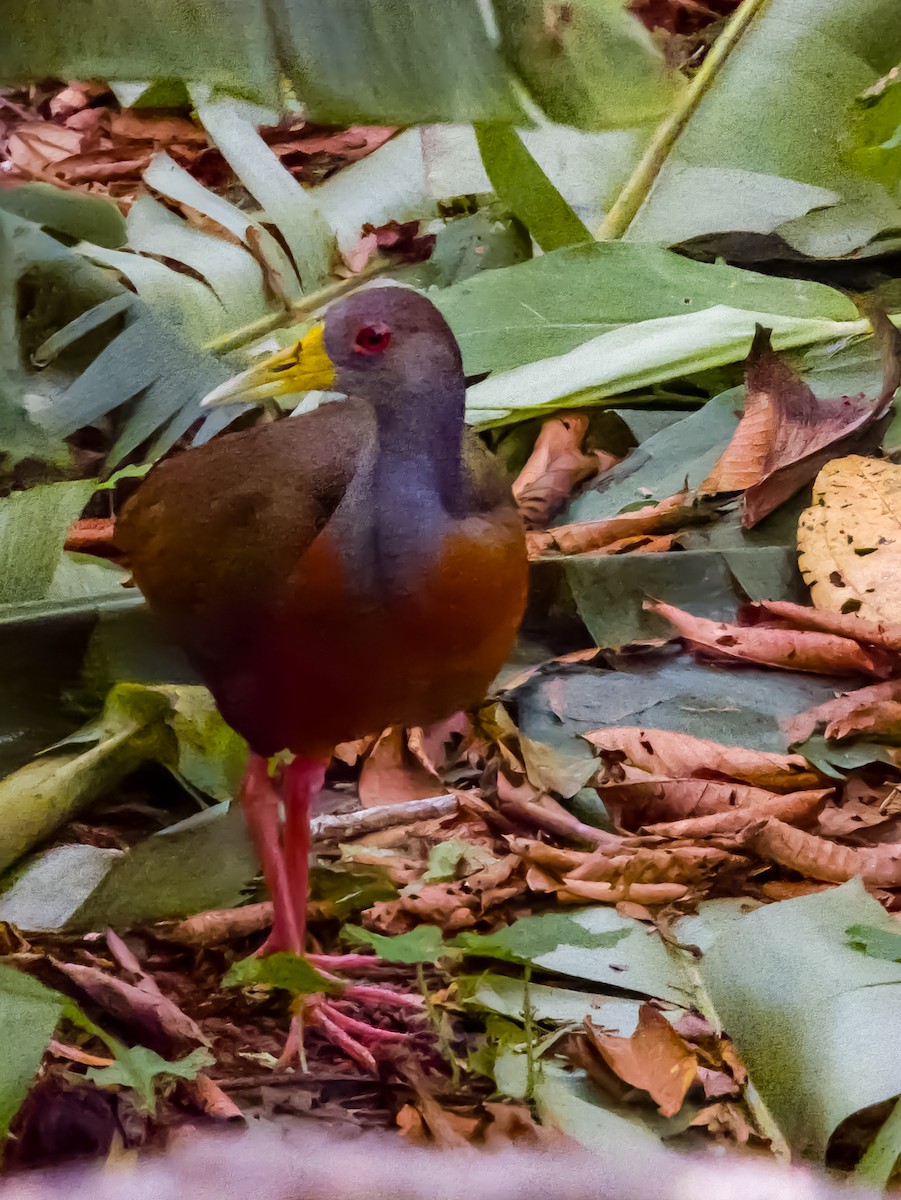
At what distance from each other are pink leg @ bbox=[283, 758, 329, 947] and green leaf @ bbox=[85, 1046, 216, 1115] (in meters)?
0.11

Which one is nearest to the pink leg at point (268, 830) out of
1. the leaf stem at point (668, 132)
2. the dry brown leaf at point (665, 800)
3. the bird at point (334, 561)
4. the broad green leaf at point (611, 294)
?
the bird at point (334, 561)

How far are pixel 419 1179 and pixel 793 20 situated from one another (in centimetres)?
84

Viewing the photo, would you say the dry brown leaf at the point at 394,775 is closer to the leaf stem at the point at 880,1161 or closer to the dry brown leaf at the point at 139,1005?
the dry brown leaf at the point at 139,1005

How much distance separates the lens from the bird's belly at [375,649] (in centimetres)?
63

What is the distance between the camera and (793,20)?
778 millimetres

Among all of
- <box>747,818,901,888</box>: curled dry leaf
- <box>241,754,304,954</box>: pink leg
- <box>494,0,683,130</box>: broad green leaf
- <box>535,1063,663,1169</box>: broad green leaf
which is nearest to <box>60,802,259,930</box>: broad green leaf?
<box>241,754,304,954</box>: pink leg

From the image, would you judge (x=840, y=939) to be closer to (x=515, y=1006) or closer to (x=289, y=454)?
(x=515, y=1006)

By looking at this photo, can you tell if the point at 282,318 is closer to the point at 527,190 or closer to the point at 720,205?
the point at 527,190

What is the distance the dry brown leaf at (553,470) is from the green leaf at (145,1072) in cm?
39

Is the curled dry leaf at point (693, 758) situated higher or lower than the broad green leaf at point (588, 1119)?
higher

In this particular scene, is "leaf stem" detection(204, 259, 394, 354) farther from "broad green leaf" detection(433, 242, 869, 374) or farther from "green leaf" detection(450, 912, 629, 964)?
"green leaf" detection(450, 912, 629, 964)

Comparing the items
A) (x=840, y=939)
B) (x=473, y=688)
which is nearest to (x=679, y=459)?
(x=473, y=688)

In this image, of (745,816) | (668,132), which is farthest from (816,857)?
(668,132)

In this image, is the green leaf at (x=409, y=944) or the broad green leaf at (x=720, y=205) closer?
the green leaf at (x=409, y=944)
